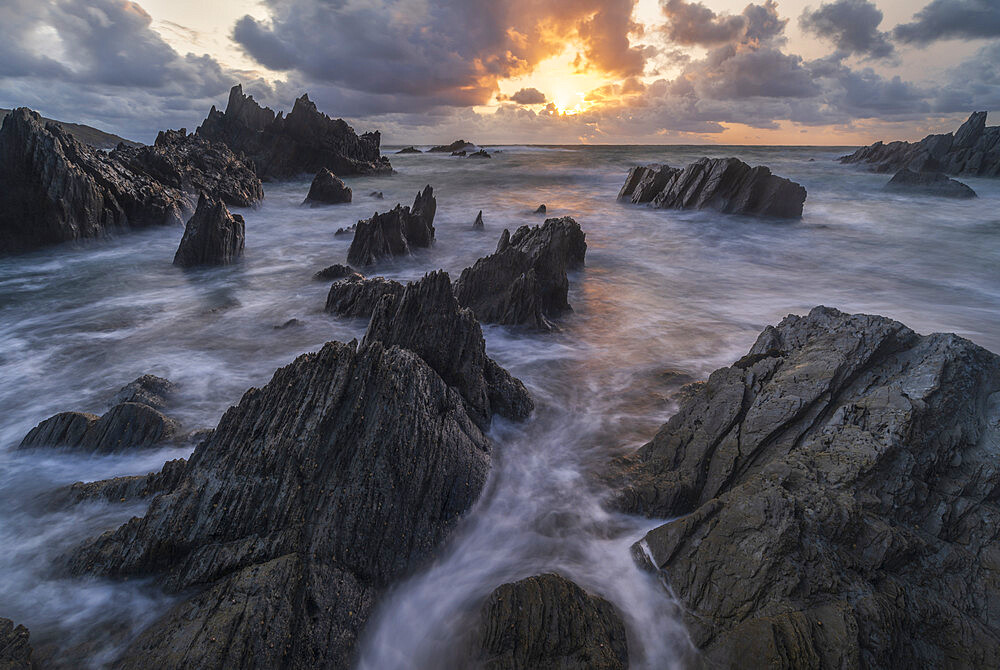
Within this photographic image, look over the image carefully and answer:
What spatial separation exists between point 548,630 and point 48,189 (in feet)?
82.8

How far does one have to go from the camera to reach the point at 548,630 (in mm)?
4082

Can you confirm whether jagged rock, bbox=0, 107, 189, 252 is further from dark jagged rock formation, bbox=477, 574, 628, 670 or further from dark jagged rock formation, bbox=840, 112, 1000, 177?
dark jagged rock formation, bbox=840, 112, 1000, 177

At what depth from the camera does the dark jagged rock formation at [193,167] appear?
27.5m

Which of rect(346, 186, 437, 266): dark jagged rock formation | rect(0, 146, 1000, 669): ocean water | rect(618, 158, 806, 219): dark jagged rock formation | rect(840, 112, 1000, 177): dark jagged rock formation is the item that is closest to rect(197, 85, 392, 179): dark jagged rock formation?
rect(0, 146, 1000, 669): ocean water

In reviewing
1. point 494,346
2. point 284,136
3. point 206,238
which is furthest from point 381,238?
point 284,136

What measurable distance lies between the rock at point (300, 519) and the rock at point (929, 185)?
48.7 meters

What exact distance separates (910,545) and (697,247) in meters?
21.0

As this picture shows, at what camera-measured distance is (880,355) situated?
18.4ft

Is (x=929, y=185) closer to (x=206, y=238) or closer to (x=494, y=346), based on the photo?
(x=494, y=346)

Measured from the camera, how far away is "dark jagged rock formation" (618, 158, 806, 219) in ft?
94.7

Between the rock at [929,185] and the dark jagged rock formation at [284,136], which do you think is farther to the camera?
the dark jagged rock formation at [284,136]

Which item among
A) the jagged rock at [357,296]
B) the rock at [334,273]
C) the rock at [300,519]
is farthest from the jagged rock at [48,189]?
the rock at [300,519]

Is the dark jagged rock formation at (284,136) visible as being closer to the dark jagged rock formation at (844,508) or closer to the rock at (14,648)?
the rock at (14,648)

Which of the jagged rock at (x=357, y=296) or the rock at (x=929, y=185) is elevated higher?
the rock at (x=929, y=185)
